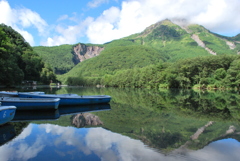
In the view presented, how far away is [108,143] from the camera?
24.5 feet

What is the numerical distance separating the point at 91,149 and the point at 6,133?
14.7ft

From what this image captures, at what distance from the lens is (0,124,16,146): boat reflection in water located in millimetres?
7524

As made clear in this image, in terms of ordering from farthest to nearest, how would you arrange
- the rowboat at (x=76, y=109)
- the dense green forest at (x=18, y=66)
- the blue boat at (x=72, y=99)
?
the dense green forest at (x=18, y=66)
the blue boat at (x=72, y=99)
the rowboat at (x=76, y=109)

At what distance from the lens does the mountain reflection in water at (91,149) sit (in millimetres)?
6047

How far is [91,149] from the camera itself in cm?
676

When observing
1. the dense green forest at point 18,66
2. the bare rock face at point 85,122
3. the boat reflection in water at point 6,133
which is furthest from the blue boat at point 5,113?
the dense green forest at point 18,66

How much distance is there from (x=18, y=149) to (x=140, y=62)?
166561mm

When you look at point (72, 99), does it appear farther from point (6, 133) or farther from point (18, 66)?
point (18, 66)

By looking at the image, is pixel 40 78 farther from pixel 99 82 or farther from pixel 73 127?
pixel 73 127

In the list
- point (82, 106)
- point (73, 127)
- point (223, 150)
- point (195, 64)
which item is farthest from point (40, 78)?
point (223, 150)

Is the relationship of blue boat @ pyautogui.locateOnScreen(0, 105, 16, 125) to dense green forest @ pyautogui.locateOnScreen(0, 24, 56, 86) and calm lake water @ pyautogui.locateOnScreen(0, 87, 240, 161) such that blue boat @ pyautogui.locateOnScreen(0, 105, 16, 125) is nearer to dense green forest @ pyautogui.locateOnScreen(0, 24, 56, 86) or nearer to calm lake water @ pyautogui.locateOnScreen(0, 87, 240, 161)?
calm lake water @ pyautogui.locateOnScreen(0, 87, 240, 161)

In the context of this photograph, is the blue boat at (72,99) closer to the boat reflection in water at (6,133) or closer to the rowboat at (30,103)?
the rowboat at (30,103)

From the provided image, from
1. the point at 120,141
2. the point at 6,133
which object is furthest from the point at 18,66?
the point at 120,141

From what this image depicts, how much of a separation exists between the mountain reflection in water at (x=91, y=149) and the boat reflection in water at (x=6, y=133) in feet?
1.07
